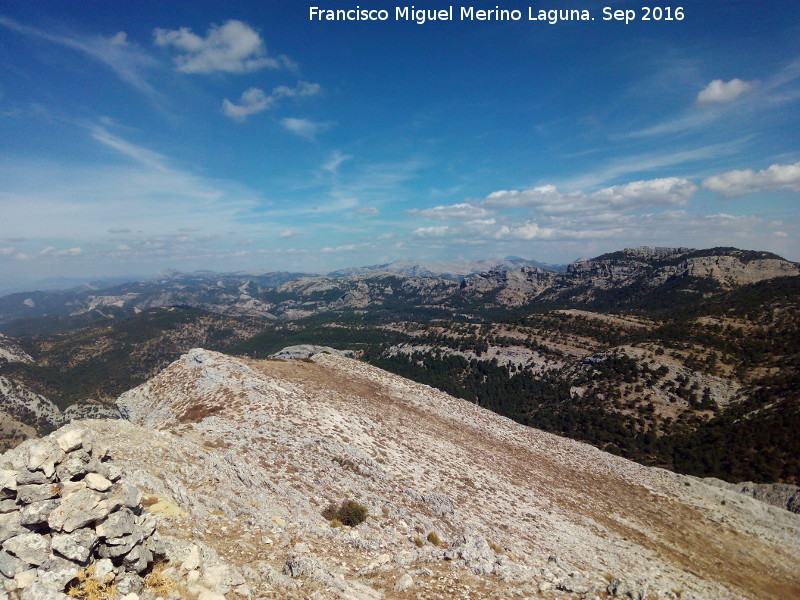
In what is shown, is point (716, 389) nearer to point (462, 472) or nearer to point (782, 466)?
point (782, 466)

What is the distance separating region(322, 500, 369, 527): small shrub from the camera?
806 inches

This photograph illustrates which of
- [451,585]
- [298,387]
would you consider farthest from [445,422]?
[451,585]

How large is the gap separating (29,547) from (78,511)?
1.24 m

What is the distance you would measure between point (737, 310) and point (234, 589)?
207914mm

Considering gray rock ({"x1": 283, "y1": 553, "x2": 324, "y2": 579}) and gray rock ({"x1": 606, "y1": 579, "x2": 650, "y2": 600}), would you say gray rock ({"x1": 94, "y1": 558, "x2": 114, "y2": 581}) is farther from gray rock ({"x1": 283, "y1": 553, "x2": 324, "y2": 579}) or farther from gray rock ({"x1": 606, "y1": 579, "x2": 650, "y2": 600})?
gray rock ({"x1": 606, "y1": 579, "x2": 650, "y2": 600})

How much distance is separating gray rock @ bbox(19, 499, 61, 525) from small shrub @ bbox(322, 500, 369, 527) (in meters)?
12.7

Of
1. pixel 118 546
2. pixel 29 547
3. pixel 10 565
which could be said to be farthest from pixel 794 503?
pixel 10 565

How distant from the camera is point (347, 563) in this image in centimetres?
1719

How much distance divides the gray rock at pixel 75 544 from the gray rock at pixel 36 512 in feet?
2.65

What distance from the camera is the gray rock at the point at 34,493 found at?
1129 centimetres

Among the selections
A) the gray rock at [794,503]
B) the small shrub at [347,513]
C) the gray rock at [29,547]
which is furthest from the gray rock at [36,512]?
the gray rock at [794,503]

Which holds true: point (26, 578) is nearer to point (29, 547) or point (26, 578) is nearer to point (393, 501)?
point (29, 547)

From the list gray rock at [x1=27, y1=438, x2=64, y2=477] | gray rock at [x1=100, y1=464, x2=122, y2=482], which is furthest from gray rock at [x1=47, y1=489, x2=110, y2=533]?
gray rock at [x1=27, y1=438, x2=64, y2=477]

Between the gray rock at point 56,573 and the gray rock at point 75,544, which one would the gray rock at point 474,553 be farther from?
the gray rock at point 56,573
